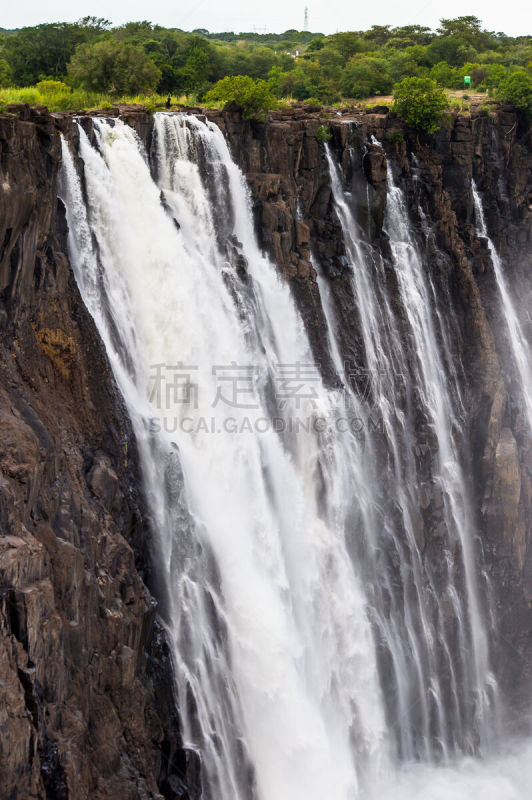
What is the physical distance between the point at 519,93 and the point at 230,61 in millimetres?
17584

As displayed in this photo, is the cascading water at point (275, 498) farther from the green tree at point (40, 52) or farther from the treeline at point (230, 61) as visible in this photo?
the green tree at point (40, 52)

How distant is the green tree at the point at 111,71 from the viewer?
3588 centimetres

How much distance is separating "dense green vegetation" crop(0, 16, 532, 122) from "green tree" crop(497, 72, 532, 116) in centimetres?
5

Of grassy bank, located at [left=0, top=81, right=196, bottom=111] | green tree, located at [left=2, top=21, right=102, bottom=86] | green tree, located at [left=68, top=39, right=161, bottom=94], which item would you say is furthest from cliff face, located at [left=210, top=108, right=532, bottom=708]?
green tree, located at [left=2, top=21, right=102, bottom=86]

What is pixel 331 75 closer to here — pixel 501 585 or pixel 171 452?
pixel 501 585

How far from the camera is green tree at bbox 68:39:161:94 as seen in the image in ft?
118

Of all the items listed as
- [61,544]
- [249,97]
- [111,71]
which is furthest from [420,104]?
[61,544]

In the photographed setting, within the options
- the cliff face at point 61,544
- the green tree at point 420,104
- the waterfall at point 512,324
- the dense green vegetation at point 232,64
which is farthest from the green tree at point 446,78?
the cliff face at point 61,544

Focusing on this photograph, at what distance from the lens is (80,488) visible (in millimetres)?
18281

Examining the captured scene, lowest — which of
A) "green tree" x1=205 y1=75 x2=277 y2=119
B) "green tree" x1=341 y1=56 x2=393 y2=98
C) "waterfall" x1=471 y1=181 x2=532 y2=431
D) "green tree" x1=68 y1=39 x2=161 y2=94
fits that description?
"waterfall" x1=471 y1=181 x2=532 y2=431

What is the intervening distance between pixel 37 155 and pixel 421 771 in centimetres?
2243

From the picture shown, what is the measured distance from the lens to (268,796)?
21625 millimetres

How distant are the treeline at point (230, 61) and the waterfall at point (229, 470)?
36.3ft

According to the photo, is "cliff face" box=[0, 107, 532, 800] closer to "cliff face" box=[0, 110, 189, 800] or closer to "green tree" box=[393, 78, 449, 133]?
"cliff face" box=[0, 110, 189, 800]
